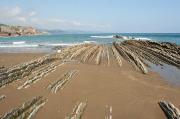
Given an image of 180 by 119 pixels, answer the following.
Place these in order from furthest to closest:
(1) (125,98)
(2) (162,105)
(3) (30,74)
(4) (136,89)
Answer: (3) (30,74) → (4) (136,89) → (1) (125,98) → (2) (162,105)

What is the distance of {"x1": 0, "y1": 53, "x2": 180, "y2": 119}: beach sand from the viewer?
8906 mm

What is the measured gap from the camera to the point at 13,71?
1590 cm

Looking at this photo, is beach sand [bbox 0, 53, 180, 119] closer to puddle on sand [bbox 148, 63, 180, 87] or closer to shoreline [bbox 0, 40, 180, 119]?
shoreline [bbox 0, 40, 180, 119]

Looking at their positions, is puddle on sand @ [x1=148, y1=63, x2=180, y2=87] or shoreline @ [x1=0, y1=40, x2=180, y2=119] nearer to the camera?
shoreline @ [x1=0, y1=40, x2=180, y2=119]

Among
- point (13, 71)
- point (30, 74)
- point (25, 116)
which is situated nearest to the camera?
point (25, 116)

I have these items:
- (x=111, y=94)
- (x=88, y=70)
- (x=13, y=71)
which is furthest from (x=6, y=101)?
(x=88, y=70)

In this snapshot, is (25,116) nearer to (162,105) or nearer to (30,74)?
(162,105)

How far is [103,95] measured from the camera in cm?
1091

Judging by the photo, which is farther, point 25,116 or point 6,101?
point 6,101

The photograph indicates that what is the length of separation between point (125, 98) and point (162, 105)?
1429mm

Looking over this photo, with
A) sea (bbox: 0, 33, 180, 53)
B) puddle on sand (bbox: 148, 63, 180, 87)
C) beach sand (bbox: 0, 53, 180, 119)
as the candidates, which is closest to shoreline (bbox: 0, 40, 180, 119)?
beach sand (bbox: 0, 53, 180, 119)

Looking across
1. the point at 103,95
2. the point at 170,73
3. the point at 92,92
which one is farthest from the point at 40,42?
the point at 103,95

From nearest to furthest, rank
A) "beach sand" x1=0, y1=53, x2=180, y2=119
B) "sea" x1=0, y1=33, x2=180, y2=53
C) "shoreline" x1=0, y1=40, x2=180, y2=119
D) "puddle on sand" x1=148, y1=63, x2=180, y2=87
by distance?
"beach sand" x1=0, y1=53, x2=180, y2=119, "shoreline" x1=0, y1=40, x2=180, y2=119, "puddle on sand" x1=148, y1=63, x2=180, y2=87, "sea" x1=0, y1=33, x2=180, y2=53

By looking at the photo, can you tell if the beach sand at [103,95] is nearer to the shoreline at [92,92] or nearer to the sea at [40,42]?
→ the shoreline at [92,92]
